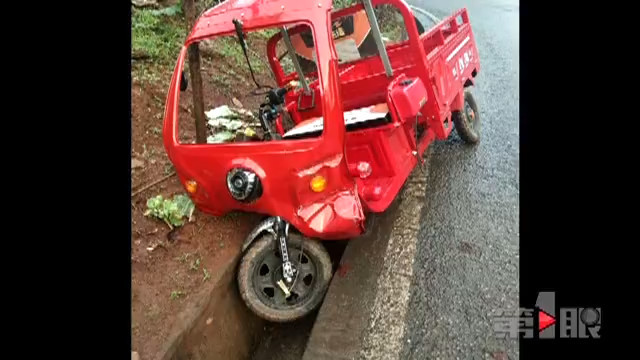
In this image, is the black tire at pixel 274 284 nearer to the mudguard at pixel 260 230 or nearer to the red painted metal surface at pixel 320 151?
the mudguard at pixel 260 230

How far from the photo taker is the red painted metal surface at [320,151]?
2838 millimetres

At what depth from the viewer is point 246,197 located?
284 centimetres

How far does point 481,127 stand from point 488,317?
312 centimetres

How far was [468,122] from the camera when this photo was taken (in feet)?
16.1

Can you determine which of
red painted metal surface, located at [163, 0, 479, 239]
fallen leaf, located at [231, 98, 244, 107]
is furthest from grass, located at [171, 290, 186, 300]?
fallen leaf, located at [231, 98, 244, 107]

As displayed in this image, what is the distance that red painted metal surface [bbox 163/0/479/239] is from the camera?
112 inches

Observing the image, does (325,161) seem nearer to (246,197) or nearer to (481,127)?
(246,197)

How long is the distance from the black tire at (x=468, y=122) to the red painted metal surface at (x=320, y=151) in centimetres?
87

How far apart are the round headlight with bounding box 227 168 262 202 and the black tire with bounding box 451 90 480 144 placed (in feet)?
8.75

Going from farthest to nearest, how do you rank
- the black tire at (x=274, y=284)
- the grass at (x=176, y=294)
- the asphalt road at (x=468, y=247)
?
the black tire at (x=274, y=284) → the grass at (x=176, y=294) → the asphalt road at (x=468, y=247)

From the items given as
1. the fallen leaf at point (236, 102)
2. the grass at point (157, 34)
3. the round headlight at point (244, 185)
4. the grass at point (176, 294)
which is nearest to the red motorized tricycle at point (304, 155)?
the round headlight at point (244, 185)
